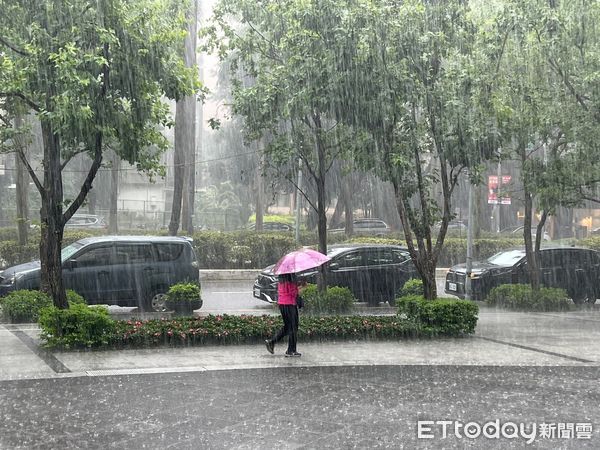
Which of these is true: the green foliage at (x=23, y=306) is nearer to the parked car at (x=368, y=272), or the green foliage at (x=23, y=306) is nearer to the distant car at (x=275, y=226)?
the parked car at (x=368, y=272)

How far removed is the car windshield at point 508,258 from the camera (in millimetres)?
20842

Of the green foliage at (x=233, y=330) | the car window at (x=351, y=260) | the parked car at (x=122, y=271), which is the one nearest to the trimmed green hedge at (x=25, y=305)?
the parked car at (x=122, y=271)

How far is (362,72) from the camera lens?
43.3ft

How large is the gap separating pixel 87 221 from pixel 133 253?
2370 centimetres

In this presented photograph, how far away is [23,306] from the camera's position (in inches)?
550

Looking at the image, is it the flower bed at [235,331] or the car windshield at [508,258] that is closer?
the flower bed at [235,331]

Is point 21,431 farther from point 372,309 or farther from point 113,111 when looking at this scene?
point 372,309

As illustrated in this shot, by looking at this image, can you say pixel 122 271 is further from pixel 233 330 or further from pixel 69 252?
pixel 233 330

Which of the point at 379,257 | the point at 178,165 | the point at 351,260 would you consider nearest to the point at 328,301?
the point at 351,260

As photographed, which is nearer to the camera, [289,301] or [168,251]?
[289,301]

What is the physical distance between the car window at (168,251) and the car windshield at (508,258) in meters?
9.08

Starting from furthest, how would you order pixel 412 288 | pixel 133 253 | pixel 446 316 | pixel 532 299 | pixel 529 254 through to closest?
pixel 529 254 → pixel 532 299 → pixel 412 288 → pixel 133 253 → pixel 446 316

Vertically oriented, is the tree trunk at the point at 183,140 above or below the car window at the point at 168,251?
above

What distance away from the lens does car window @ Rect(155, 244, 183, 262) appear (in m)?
16.8
